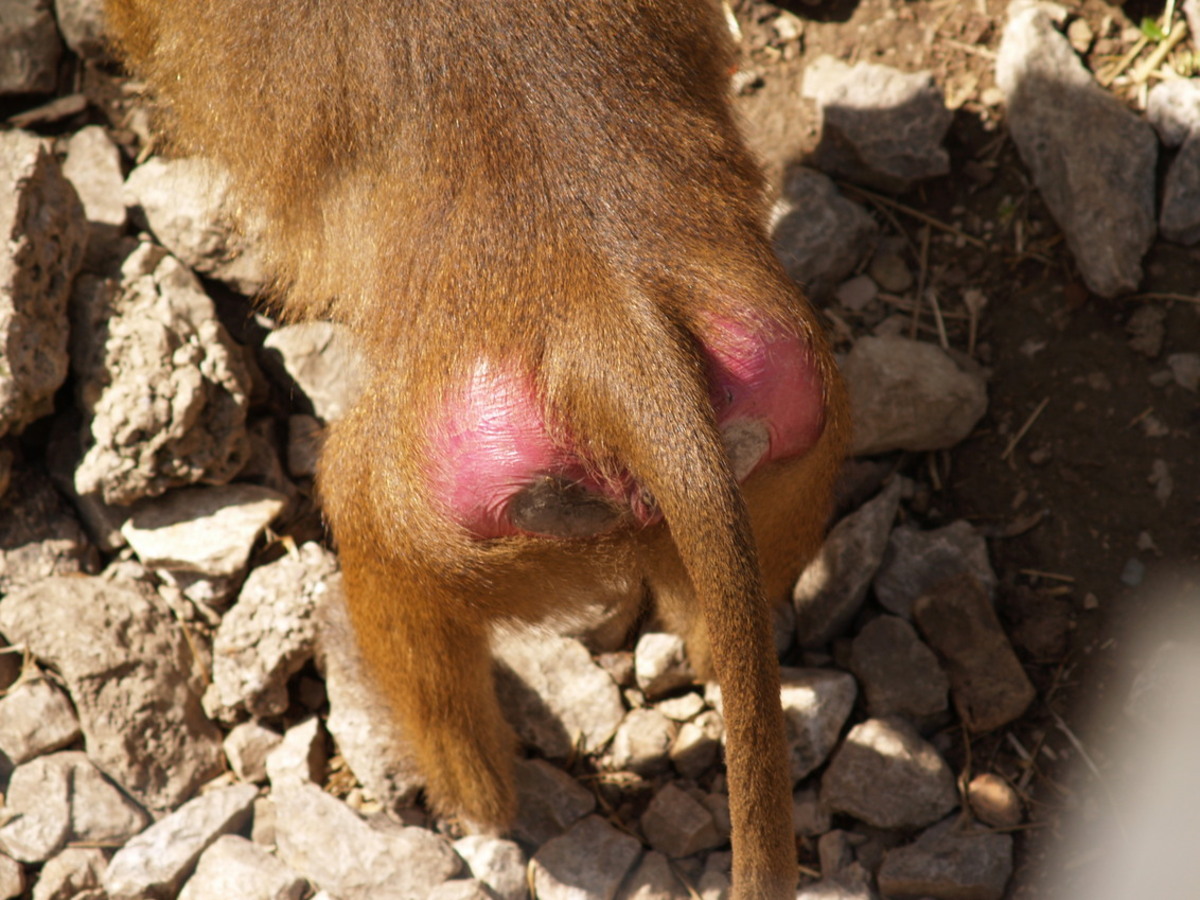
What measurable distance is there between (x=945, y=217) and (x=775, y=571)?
126cm

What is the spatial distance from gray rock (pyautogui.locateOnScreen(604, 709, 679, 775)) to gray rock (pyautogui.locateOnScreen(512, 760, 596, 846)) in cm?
11

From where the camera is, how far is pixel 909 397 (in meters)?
2.69

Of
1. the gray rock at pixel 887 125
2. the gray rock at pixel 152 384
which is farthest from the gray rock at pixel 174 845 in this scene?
the gray rock at pixel 887 125

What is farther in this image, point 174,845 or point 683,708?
point 683,708

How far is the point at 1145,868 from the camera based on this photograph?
219 centimetres

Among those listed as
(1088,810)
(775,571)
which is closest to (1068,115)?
(775,571)

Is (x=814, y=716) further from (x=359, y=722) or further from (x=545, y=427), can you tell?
(x=545, y=427)

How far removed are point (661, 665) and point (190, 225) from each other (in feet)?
5.37

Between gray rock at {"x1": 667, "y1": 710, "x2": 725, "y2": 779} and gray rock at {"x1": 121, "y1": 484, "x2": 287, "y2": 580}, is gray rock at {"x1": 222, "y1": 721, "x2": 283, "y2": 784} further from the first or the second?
gray rock at {"x1": 667, "y1": 710, "x2": 725, "y2": 779}

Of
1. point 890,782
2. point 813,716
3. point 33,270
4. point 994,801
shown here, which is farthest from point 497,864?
point 33,270

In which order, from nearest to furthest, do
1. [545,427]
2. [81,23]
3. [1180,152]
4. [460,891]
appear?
[545,427], [460,891], [1180,152], [81,23]

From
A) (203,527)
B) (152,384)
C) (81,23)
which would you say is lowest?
(203,527)

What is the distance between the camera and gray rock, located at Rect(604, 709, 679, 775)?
253cm

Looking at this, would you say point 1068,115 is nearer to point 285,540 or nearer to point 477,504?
point 477,504
